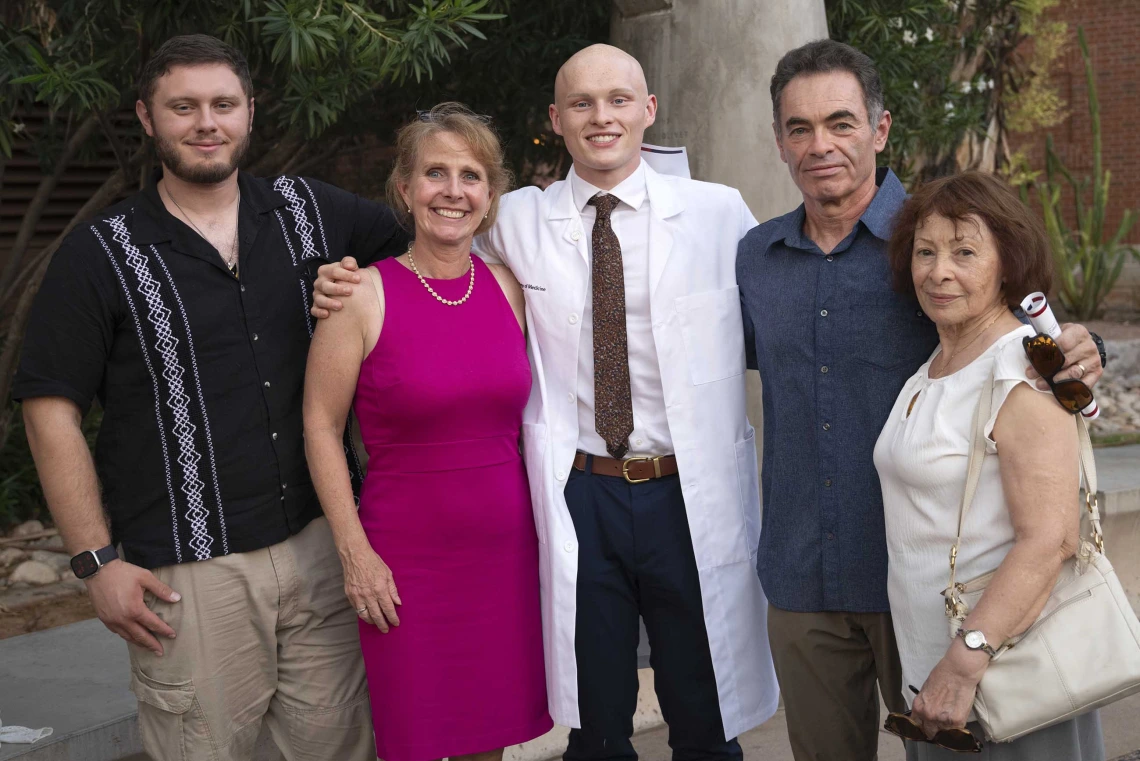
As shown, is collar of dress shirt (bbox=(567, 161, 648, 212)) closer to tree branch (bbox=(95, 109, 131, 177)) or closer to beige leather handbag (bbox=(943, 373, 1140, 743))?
beige leather handbag (bbox=(943, 373, 1140, 743))

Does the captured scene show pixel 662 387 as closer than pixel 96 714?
Yes

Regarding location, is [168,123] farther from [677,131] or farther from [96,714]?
[677,131]

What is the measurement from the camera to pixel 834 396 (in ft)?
9.50

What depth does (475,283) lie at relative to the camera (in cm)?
314

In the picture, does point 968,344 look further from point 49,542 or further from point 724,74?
point 49,542

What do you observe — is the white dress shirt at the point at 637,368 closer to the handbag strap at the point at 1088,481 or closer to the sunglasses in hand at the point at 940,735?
the sunglasses in hand at the point at 940,735

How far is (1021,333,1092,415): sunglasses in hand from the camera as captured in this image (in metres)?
2.28

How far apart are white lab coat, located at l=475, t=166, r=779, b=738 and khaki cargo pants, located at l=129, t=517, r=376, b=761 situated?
557mm

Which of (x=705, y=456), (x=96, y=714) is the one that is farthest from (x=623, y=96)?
(x=96, y=714)

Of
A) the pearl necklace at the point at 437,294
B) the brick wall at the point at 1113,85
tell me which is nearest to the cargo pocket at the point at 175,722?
the pearl necklace at the point at 437,294

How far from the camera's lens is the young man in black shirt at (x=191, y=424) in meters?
2.74

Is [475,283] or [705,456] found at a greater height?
[475,283]

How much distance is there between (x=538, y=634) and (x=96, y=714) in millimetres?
1429

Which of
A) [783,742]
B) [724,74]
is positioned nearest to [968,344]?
[783,742]
